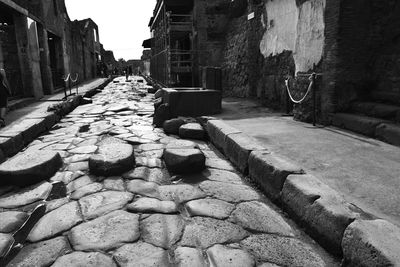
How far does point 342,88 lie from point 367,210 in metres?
3.09

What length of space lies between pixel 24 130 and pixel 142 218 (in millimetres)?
3714

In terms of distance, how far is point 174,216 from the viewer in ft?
8.78

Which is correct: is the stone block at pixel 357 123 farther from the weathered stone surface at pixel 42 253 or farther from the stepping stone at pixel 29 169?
the stepping stone at pixel 29 169

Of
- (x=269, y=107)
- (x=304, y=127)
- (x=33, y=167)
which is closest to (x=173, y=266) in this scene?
(x=33, y=167)

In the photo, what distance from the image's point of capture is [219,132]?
4801mm

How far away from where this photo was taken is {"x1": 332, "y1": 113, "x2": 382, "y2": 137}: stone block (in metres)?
4.07

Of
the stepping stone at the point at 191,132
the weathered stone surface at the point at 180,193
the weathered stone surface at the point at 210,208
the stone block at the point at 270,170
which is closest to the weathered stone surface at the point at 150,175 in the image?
the weathered stone surface at the point at 180,193

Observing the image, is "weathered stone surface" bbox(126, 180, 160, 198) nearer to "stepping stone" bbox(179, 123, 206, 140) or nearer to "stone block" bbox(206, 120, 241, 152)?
"stone block" bbox(206, 120, 241, 152)

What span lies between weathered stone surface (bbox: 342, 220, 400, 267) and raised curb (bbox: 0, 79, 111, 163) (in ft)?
14.2

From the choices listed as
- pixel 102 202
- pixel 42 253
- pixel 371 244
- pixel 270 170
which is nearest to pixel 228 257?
pixel 371 244

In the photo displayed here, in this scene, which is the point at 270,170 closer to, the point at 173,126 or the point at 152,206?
the point at 152,206

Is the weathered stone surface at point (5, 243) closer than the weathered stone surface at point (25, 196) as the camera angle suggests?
Yes

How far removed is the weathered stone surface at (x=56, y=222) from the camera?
241 centimetres

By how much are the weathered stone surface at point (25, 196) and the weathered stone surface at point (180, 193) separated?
1.21 meters
